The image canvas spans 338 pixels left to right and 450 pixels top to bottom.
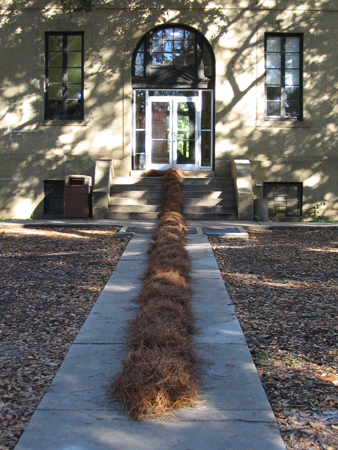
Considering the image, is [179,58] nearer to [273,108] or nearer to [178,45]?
[178,45]

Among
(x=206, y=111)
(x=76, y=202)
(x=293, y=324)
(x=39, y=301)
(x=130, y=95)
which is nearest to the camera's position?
(x=293, y=324)

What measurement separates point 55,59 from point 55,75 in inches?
18.1

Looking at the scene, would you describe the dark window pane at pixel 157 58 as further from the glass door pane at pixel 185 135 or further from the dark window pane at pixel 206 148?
the dark window pane at pixel 206 148

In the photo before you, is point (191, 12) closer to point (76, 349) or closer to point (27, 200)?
point (27, 200)

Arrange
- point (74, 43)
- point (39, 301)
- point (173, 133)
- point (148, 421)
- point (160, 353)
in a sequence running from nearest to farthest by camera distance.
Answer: point (148, 421) → point (160, 353) → point (39, 301) → point (74, 43) → point (173, 133)

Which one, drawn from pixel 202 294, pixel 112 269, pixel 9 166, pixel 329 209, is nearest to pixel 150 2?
pixel 9 166

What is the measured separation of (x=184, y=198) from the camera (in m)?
13.4

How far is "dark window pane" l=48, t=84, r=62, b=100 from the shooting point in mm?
15172

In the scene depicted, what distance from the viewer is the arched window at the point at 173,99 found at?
15.1m

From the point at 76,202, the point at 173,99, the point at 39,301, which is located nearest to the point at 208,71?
the point at 173,99

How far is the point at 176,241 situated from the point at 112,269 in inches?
57.6

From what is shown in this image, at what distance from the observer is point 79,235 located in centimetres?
1034

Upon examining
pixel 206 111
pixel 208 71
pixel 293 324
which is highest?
pixel 208 71

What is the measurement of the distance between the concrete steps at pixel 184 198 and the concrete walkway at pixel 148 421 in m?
8.10
